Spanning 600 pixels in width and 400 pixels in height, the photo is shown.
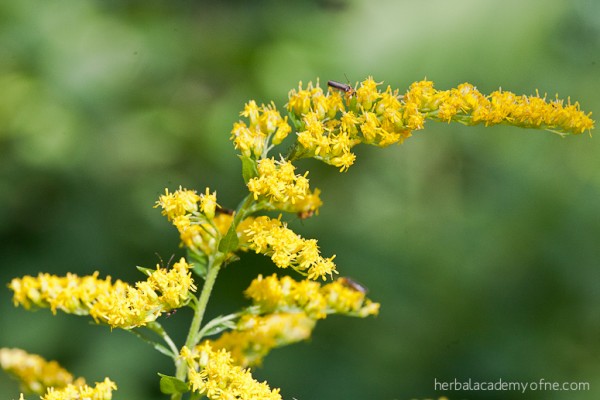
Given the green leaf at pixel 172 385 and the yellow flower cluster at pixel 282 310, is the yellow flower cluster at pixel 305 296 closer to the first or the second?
the yellow flower cluster at pixel 282 310

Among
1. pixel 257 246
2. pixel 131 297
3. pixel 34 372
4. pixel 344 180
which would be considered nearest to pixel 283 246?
pixel 257 246

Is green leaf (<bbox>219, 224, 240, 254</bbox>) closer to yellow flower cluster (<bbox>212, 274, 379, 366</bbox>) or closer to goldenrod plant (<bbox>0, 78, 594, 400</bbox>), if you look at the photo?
goldenrod plant (<bbox>0, 78, 594, 400</bbox>)

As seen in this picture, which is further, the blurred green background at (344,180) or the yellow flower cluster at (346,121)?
the blurred green background at (344,180)

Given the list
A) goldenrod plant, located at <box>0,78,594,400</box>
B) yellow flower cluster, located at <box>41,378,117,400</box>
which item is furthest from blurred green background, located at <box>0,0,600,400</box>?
yellow flower cluster, located at <box>41,378,117,400</box>

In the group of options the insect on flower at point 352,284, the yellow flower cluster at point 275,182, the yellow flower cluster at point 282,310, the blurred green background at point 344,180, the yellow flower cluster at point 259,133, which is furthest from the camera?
the blurred green background at point 344,180

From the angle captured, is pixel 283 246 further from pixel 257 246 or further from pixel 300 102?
pixel 300 102

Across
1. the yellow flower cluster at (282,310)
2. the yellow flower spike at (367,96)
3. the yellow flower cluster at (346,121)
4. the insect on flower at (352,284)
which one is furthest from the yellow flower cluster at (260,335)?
the yellow flower spike at (367,96)
